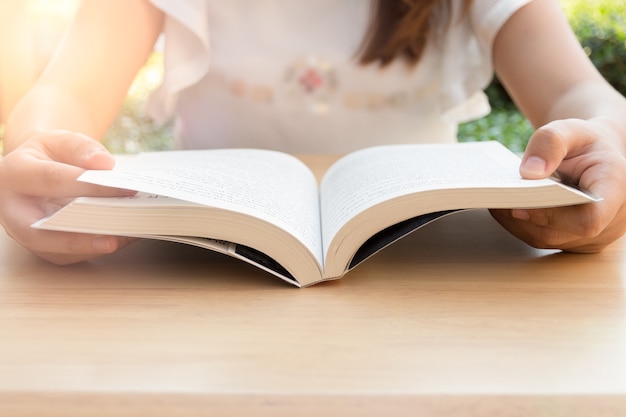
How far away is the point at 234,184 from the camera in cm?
69

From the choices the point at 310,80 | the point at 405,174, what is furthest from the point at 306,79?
the point at 405,174

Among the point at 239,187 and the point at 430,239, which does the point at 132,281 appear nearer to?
the point at 239,187

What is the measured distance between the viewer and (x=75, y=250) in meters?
0.66

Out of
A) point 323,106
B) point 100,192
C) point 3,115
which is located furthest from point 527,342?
point 3,115

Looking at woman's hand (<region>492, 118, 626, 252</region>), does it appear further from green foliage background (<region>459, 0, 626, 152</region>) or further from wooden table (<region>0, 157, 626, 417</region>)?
green foliage background (<region>459, 0, 626, 152</region>)

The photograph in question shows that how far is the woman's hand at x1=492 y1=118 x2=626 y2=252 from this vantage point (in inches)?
25.9

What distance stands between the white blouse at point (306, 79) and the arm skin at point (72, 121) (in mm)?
111

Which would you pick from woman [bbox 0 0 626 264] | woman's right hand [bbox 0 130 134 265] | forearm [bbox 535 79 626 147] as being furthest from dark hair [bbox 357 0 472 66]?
woman's right hand [bbox 0 130 134 265]

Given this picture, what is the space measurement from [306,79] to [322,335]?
784 mm

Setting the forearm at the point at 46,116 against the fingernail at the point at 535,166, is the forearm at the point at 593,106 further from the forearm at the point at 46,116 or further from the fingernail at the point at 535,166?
the forearm at the point at 46,116

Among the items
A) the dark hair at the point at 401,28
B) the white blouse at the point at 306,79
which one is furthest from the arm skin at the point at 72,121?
the dark hair at the point at 401,28

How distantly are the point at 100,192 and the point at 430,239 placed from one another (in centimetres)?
35

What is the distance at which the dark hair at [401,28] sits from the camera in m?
1.17

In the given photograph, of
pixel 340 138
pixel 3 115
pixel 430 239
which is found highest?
pixel 3 115
